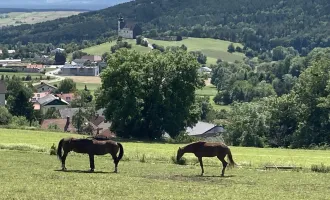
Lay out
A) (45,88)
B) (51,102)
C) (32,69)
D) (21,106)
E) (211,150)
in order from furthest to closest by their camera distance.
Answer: (32,69), (45,88), (51,102), (21,106), (211,150)

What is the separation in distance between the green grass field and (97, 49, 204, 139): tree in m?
20.2

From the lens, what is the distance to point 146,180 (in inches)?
1014

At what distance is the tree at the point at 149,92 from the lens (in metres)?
56.0

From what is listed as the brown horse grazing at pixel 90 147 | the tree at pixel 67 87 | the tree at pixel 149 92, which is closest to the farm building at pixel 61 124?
Result: the tree at pixel 149 92

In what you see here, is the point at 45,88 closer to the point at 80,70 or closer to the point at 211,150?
the point at 80,70

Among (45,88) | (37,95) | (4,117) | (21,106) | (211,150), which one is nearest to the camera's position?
(211,150)

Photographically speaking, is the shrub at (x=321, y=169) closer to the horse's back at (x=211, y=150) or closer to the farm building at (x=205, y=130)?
the horse's back at (x=211, y=150)

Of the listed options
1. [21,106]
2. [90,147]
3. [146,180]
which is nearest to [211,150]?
[146,180]

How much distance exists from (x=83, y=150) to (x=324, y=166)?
37.1 ft

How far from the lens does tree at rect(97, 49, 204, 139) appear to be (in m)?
56.0

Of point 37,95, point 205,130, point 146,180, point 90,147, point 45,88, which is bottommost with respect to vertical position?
point 45,88

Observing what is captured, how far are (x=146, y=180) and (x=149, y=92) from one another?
31180 millimetres

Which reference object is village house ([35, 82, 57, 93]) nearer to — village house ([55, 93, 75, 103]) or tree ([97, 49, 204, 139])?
village house ([55, 93, 75, 103])

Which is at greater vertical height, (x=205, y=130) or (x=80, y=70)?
(x=205, y=130)
